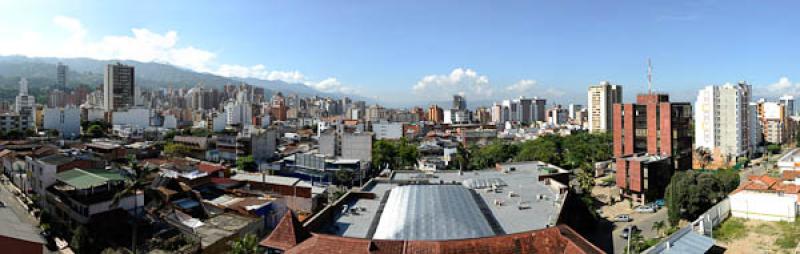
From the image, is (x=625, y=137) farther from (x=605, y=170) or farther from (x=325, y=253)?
(x=325, y=253)

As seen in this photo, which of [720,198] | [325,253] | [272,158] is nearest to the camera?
[325,253]

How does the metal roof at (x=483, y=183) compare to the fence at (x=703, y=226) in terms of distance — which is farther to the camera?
the metal roof at (x=483, y=183)

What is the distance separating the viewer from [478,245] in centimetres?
1098

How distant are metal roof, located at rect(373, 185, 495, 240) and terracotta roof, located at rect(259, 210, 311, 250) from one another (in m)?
2.45

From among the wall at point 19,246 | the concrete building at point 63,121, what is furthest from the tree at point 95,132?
the wall at point 19,246

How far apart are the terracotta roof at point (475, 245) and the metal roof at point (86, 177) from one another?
47.6 ft

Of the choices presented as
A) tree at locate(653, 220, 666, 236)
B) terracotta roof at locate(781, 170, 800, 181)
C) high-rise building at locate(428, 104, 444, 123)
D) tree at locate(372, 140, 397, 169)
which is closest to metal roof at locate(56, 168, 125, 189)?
tree at locate(372, 140, 397, 169)

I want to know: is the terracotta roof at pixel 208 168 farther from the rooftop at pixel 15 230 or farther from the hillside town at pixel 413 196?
the rooftop at pixel 15 230

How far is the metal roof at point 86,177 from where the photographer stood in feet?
69.5

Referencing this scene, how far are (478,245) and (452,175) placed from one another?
57.3ft

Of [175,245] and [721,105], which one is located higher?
[721,105]

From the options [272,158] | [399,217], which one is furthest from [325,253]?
[272,158]

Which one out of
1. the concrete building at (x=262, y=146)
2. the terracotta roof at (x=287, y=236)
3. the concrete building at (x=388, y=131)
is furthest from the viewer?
the concrete building at (x=388, y=131)

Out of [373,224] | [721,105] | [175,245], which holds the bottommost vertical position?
[175,245]
